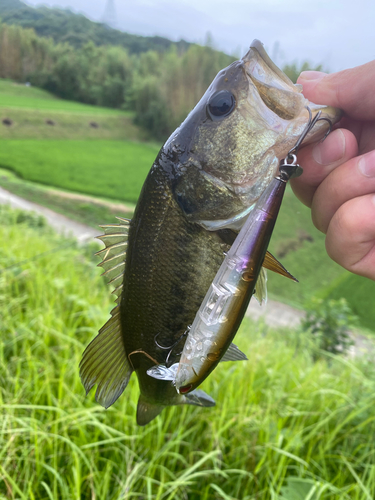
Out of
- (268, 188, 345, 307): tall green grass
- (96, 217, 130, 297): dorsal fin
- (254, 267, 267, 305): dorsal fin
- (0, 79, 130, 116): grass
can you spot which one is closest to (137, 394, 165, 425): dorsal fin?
(96, 217, 130, 297): dorsal fin

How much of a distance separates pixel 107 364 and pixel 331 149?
951mm

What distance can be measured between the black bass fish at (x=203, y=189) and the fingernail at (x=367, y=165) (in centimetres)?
31

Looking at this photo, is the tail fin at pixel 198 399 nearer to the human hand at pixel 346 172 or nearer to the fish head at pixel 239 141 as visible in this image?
the fish head at pixel 239 141

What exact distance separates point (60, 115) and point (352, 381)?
24143 mm

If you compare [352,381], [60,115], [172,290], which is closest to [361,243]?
[172,290]

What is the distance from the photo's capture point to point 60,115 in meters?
22.2

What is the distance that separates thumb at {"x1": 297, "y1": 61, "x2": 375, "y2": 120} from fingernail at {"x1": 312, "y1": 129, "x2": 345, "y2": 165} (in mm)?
→ 213

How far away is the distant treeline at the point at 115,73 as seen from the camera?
1902cm

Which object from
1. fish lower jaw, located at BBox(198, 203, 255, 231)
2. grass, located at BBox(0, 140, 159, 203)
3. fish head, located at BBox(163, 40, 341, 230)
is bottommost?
grass, located at BBox(0, 140, 159, 203)

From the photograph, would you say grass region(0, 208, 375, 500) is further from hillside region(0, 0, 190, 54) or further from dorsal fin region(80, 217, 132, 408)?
hillside region(0, 0, 190, 54)

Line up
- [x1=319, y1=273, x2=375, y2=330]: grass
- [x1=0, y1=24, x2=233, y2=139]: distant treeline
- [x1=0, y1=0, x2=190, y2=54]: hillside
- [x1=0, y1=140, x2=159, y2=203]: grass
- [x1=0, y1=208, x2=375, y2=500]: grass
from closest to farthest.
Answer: [x1=0, y1=208, x2=375, y2=500]: grass → [x1=319, y1=273, x2=375, y2=330]: grass → [x1=0, y1=140, x2=159, y2=203]: grass → [x1=0, y1=24, x2=233, y2=139]: distant treeline → [x1=0, y1=0, x2=190, y2=54]: hillside

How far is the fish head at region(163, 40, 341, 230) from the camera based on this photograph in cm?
78

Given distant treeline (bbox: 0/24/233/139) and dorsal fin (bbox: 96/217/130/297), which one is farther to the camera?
distant treeline (bbox: 0/24/233/139)

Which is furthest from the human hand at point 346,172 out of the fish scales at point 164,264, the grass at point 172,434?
the grass at point 172,434
